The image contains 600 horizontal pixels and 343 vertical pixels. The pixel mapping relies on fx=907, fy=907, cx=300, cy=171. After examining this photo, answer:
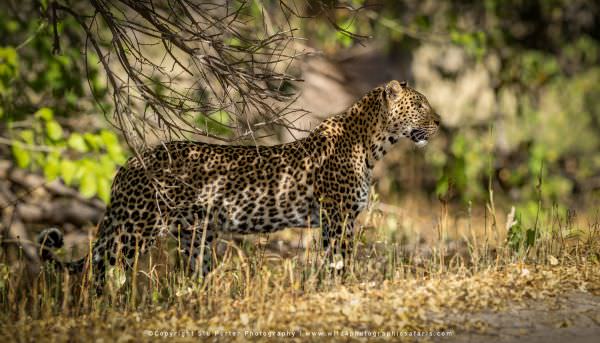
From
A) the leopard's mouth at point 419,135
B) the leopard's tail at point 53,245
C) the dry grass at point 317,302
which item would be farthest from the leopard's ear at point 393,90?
the leopard's tail at point 53,245

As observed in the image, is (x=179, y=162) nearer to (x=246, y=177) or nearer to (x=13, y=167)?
(x=246, y=177)

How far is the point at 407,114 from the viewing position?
866 centimetres

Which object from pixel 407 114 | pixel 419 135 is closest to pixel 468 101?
pixel 419 135

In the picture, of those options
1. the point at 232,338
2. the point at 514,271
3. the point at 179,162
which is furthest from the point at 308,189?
the point at 232,338

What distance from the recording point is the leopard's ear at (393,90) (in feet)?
28.1

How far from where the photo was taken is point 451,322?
6301 mm

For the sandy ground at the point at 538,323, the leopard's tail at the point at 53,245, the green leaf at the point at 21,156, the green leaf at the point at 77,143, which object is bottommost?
the sandy ground at the point at 538,323

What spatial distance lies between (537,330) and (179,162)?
3433 mm

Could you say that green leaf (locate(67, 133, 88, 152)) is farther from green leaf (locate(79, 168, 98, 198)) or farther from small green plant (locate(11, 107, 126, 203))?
green leaf (locate(79, 168, 98, 198))

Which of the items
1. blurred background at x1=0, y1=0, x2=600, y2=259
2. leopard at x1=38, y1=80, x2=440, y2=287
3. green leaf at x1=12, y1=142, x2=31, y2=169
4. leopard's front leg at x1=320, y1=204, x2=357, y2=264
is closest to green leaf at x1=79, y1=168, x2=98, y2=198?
green leaf at x1=12, y1=142, x2=31, y2=169

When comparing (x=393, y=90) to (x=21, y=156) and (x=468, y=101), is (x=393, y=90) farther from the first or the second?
(x=468, y=101)

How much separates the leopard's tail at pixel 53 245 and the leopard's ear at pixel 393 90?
3.20 meters

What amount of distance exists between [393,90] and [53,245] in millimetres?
3411

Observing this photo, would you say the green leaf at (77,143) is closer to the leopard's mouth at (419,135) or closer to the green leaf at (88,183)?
the green leaf at (88,183)
